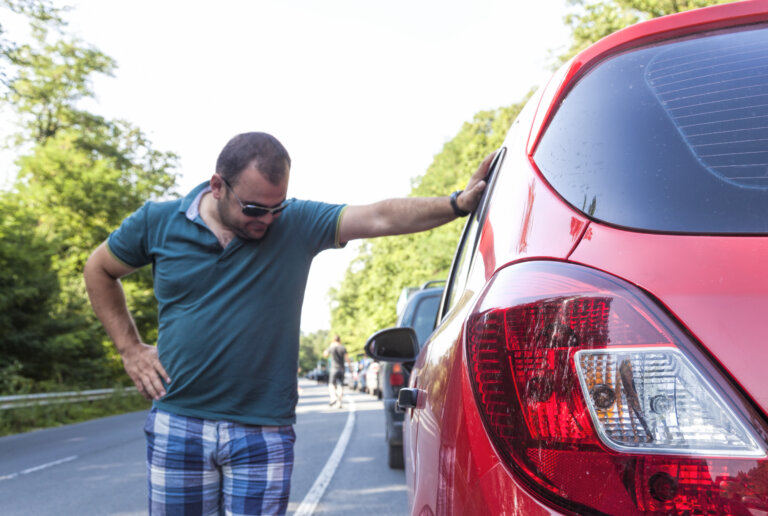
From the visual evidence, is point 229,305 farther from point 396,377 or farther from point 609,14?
point 609,14

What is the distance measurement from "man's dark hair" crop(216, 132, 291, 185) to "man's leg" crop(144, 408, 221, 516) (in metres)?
0.86

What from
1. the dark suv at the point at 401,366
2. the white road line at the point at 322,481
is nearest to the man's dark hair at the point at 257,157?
the white road line at the point at 322,481

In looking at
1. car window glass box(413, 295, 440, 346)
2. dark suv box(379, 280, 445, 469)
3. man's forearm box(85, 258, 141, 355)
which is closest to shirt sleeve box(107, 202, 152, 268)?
man's forearm box(85, 258, 141, 355)

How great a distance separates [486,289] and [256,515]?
1.47 m

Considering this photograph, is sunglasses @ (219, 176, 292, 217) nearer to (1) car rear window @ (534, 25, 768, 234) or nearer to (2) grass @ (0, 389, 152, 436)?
(1) car rear window @ (534, 25, 768, 234)

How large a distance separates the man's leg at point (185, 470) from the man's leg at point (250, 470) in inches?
1.8

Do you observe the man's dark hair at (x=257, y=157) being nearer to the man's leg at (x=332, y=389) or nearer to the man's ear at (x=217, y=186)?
the man's ear at (x=217, y=186)

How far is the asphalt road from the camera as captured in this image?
626 centimetres

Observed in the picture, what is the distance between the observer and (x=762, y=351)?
1138 mm

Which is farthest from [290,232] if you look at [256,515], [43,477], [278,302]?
[43,477]

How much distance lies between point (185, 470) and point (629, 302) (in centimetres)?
180

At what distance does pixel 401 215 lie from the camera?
271cm

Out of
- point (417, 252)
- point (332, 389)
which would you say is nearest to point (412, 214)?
point (332, 389)

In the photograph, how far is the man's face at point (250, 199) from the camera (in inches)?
105
